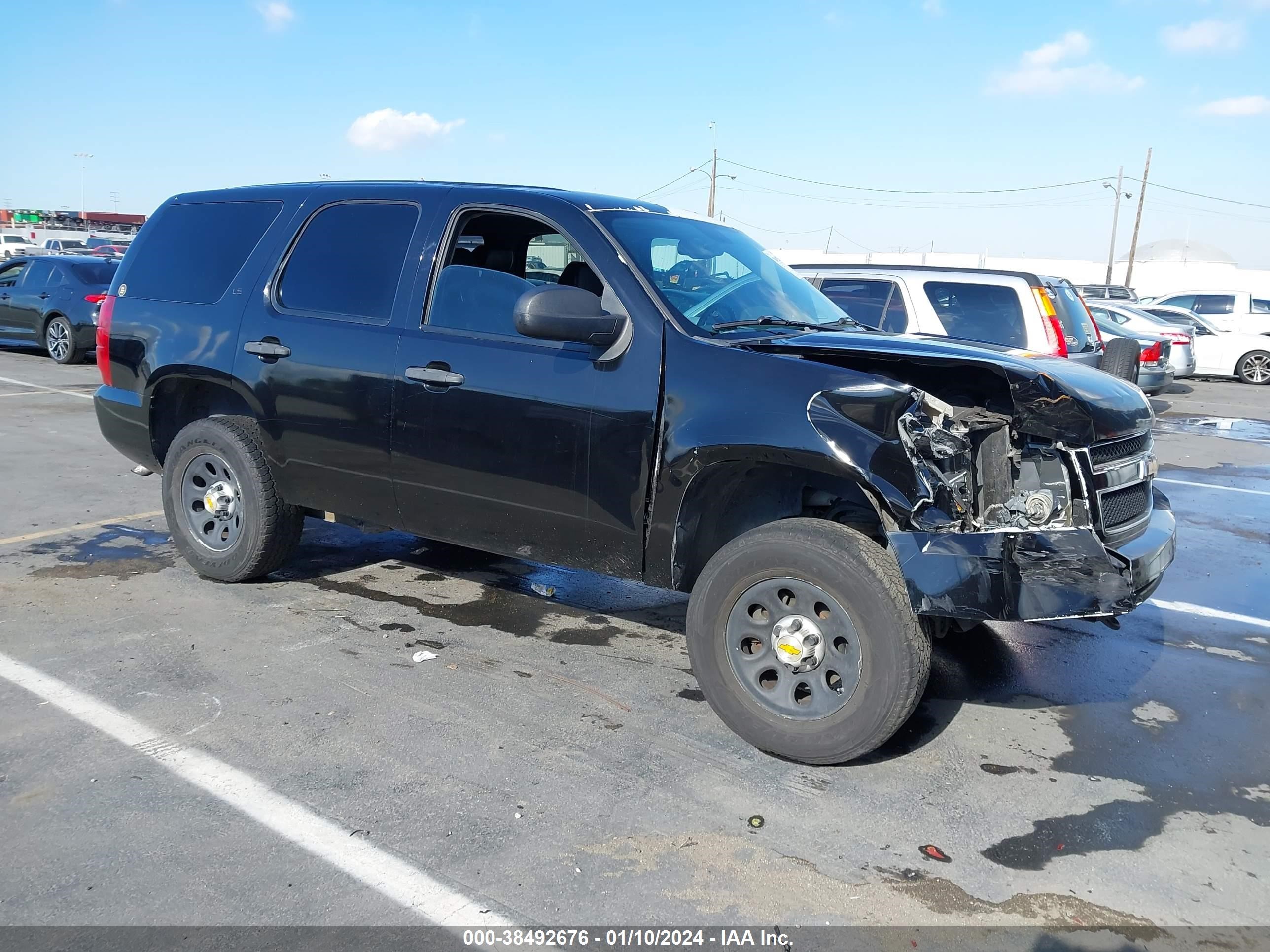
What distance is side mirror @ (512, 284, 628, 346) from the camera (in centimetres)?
391

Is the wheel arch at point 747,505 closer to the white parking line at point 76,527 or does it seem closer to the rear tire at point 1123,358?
the white parking line at point 76,527

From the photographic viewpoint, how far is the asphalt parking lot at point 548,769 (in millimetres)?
2912

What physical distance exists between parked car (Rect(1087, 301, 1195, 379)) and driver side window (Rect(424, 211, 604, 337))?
51.5ft

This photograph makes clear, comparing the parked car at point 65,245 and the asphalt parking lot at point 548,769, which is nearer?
the asphalt parking lot at point 548,769

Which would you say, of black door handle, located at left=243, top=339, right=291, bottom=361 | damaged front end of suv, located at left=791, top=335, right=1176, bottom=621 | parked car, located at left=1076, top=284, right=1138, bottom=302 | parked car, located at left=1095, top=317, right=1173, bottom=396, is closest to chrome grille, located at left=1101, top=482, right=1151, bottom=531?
damaged front end of suv, located at left=791, top=335, right=1176, bottom=621

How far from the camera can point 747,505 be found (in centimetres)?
416

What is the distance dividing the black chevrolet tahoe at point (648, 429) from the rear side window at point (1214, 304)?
20.6 meters

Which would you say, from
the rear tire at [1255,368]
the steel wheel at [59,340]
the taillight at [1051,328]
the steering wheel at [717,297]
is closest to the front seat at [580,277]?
the steering wheel at [717,297]

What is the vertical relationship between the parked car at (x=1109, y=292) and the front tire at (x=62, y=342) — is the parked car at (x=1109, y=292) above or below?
above

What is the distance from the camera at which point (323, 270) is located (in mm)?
5012

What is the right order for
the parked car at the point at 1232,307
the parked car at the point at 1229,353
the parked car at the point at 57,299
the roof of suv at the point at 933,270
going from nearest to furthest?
the roof of suv at the point at 933,270, the parked car at the point at 57,299, the parked car at the point at 1229,353, the parked car at the point at 1232,307

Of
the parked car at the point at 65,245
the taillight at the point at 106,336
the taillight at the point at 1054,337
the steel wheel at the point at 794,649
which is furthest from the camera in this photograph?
the parked car at the point at 65,245

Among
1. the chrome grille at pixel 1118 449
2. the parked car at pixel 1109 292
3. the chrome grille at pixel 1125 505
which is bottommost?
the chrome grille at pixel 1125 505

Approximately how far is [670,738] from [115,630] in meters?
2.73
